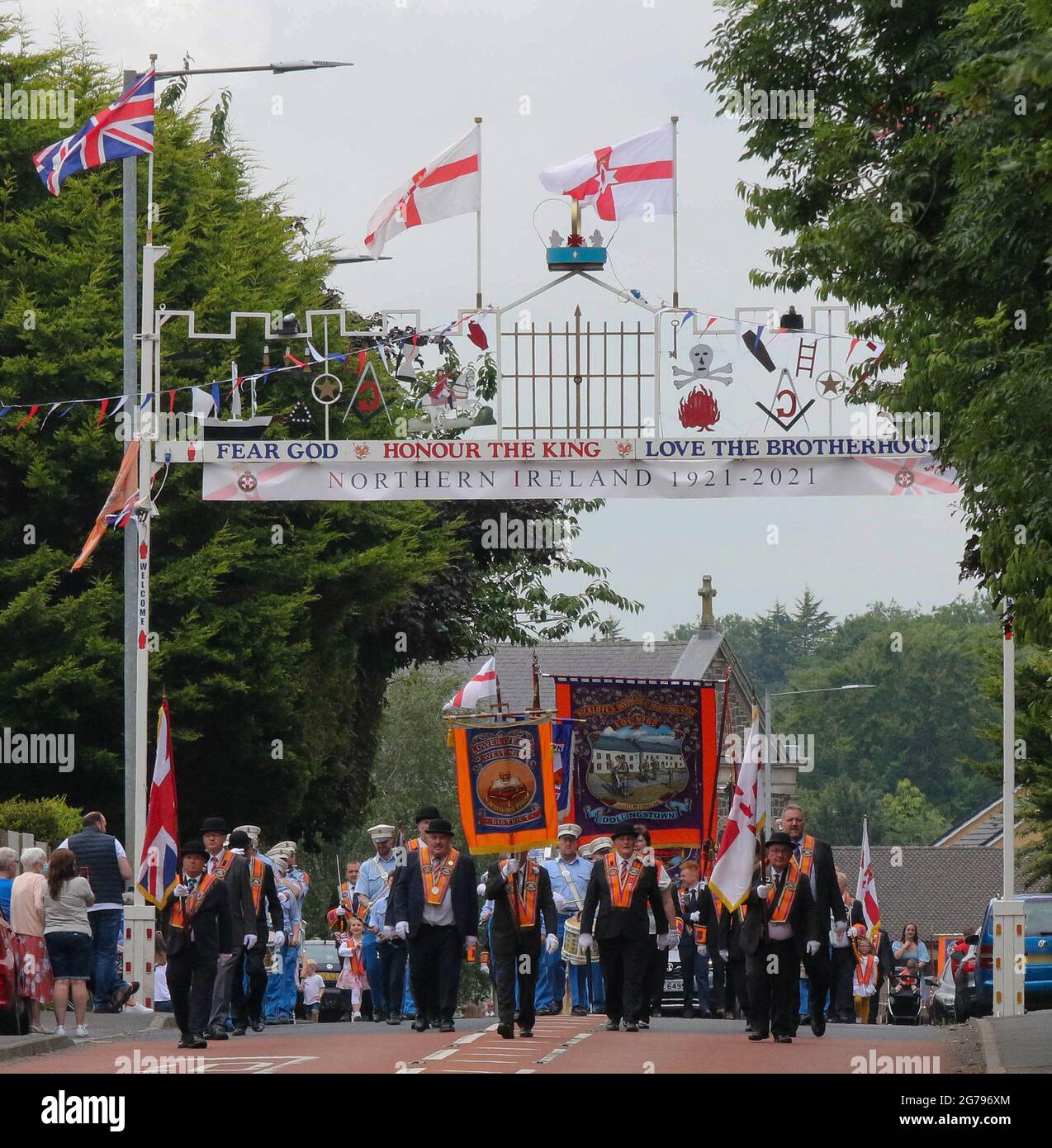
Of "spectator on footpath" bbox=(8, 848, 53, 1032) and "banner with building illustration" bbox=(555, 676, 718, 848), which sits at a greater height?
"banner with building illustration" bbox=(555, 676, 718, 848)

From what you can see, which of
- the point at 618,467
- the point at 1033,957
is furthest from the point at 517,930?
the point at 1033,957

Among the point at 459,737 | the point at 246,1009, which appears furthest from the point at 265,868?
the point at 459,737

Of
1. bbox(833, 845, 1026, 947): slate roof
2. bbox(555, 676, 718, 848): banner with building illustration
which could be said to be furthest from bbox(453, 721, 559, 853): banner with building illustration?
bbox(833, 845, 1026, 947): slate roof

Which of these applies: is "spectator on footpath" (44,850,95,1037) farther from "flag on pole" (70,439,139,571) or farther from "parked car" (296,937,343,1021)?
"parked car" (296,937,343,1021)

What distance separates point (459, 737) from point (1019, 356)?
Answer: 376 inches

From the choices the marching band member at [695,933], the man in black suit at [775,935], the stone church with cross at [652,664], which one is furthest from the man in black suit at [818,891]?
the stone church with cross at [652,664]

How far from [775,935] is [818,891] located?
2.97 feet

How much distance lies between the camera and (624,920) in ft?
66.5

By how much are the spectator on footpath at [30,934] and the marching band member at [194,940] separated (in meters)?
1.70

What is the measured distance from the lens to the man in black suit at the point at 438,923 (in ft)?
67.5

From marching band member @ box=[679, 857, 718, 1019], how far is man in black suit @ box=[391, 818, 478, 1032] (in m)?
5.16

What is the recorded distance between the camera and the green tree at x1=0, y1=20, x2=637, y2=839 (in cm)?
2975

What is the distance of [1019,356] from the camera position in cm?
1550

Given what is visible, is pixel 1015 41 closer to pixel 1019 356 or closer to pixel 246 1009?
pixel 1019 356
